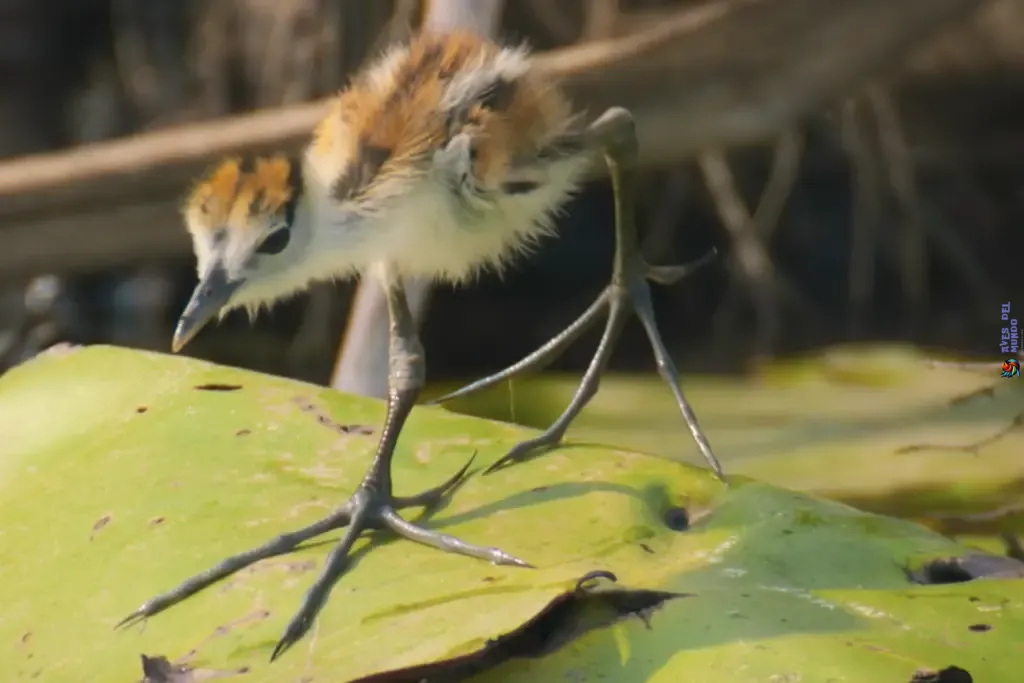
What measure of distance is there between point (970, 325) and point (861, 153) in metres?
0.38

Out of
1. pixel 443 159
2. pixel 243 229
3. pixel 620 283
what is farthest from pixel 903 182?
pixel 243 229

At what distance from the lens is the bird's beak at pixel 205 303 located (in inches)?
27.6

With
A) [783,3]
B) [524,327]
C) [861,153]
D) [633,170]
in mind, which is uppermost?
[783,3]

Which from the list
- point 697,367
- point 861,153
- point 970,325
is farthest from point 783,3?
point 970,325

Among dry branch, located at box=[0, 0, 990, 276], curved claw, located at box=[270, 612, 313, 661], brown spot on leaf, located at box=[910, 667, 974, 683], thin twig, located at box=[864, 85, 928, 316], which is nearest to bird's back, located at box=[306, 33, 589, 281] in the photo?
curved claw, located at box=[270, 612, 313, 661]

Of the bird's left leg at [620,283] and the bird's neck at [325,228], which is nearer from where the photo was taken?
the bird's neck at [325,228]

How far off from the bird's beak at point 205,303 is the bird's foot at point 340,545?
133mm

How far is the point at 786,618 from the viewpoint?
22.4 inches

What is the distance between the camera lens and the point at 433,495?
0.72m

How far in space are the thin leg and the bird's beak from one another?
0.11m

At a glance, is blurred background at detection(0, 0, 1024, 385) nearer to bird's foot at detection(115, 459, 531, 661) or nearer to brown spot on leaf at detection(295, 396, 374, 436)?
brown spot on leaf at detection(295, 396, 374, 436)

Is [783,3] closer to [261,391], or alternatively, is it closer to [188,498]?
[261,391]

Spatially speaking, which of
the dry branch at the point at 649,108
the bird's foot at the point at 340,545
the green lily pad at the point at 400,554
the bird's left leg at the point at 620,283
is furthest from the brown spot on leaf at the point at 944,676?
the dry branch at the point at 649,108

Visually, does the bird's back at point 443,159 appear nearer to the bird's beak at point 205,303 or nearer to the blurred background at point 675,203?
the bird's beak at point 205,303
